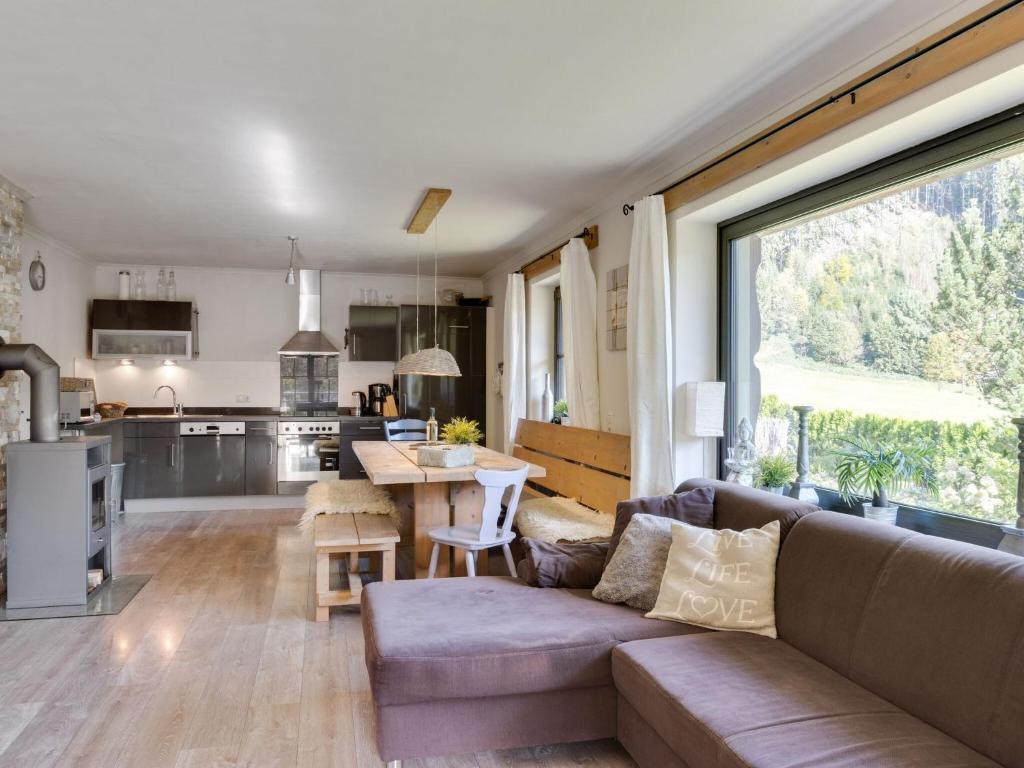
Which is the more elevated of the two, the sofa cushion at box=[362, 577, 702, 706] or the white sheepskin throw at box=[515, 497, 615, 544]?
the white sheepskin throw at box=[515, 497, 615, 544]

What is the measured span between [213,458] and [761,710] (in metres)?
6.45

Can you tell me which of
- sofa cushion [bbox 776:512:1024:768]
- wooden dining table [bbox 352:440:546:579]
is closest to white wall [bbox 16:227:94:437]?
wooden dining table [bbox 352:440:546:579]

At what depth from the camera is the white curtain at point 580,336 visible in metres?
4.99

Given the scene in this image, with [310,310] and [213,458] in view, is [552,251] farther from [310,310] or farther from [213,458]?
[213,458]

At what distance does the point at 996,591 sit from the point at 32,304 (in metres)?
6.59

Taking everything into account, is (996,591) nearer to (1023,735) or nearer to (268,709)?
(1023,735)

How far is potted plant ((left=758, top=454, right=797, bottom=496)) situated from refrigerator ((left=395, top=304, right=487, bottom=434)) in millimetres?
4764

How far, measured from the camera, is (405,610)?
264 centimetres

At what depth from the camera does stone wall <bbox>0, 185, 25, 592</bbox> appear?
14.2 feet

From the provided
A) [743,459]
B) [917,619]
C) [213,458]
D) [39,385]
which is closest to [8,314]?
[39,385]

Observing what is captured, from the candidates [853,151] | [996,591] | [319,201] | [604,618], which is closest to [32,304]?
[319,201]

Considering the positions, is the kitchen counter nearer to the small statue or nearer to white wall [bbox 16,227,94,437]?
white wall [bbox 16,227,94,437]

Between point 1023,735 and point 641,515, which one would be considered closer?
point 1023,735

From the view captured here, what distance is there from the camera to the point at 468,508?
14.2 feet
